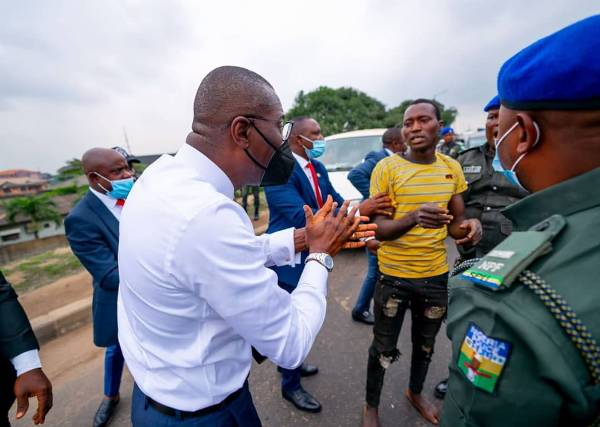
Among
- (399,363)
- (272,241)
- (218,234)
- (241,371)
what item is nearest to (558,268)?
(218,234)

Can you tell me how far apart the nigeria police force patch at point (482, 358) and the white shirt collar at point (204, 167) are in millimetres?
917

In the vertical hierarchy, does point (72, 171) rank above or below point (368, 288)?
below

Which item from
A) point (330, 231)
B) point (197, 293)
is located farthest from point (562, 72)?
point (197, 293)

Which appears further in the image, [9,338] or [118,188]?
[118,188]

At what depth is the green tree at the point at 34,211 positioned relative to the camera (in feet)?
92.5

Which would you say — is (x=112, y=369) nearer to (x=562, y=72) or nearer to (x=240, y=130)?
(x=240, y=130)

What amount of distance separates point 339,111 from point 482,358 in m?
26.5

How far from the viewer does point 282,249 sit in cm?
157

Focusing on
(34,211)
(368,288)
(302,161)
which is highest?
(302,161)

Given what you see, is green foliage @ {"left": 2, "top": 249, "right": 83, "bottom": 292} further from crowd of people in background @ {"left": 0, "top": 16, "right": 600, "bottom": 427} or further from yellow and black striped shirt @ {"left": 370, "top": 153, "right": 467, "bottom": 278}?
yellow and black striped shirt @ {"left": 370, "top": 153, "right": 467, "bottom": 278}

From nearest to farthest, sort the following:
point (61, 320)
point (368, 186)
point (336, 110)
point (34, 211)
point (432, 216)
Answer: point (432, 216) < point (61, 320) < point (368, 186) < point (336, 110) < point (34, 211)

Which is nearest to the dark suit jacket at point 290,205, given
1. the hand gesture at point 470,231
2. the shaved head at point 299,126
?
the shaved head at point 299,126

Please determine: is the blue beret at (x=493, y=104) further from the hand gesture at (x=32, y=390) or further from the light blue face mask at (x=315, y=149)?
the hand gesture at (x=32, y=390)

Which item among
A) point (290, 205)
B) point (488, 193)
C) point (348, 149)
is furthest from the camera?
point (348, 149)
